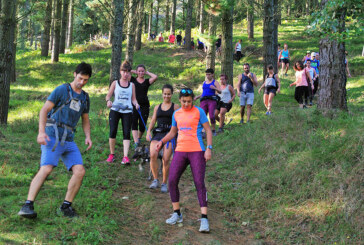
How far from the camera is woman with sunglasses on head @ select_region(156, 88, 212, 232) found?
5.12m

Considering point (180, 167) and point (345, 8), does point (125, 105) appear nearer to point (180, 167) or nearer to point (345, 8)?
point (180, 167)

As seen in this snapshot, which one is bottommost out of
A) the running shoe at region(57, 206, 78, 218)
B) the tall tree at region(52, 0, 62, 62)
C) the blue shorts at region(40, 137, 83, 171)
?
the running shoe at region(57, 206, 78, 218)

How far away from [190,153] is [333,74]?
5.20 m

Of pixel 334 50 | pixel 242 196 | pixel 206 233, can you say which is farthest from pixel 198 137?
pixel 334 50

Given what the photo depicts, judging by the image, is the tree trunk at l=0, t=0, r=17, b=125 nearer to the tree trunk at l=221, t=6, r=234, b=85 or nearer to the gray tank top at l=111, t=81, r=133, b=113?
the gray tank top at l=111, t=81, r=133, b=113

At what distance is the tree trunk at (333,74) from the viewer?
28.0 feet

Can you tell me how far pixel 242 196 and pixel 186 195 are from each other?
1.06 meters

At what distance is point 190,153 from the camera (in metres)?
5.21

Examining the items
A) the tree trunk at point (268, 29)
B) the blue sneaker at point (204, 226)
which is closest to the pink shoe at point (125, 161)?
the blue sneaker at point (204, 226)

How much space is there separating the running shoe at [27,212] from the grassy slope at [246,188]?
11cm

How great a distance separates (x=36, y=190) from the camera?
4.51 m

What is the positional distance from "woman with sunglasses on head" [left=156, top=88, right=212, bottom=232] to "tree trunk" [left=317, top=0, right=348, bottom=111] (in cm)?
467

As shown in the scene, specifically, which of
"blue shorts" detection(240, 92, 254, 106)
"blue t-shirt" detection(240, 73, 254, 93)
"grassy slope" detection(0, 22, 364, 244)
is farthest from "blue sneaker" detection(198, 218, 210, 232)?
"blue t-shirt" detection(240, 73, 254, 93)

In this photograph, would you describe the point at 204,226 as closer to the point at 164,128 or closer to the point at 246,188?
the point at 246,188
